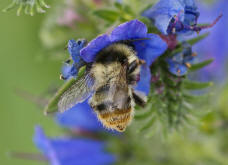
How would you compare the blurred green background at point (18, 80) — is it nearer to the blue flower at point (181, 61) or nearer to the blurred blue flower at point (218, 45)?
the blurred blue flower at point (218, 45)

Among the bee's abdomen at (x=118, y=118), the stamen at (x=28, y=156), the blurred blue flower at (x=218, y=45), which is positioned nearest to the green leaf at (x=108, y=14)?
the bee's abdomen at (x=118, y=118)

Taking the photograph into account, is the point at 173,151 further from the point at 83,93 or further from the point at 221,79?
the point at 83,93

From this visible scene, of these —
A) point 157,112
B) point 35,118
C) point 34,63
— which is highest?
point 34,63

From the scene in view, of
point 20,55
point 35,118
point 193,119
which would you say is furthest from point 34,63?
point 193,119

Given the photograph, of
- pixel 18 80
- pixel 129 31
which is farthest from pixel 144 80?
pixel 18 80

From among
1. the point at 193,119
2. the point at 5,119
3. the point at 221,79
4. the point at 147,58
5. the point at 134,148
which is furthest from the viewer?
the point at 5,119

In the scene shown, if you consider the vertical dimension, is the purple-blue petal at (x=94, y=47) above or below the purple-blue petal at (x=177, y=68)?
above

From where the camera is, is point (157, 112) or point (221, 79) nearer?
point (157, 112)
